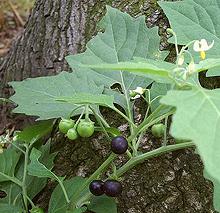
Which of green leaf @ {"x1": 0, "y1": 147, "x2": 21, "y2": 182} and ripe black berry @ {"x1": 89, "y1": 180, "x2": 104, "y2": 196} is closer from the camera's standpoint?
ripe black berry @ {"x1": 89, "y1": 180, "x2": 104, "y2": 196}

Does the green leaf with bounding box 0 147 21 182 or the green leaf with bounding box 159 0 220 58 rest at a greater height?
the green leaf with bounding box 159 0 220 58

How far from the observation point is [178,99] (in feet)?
3.14

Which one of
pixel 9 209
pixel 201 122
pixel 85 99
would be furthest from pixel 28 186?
pixel 201 122

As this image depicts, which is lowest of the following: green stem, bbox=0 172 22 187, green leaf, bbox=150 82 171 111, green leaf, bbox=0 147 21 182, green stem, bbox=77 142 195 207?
green stem, bbox=0 172 22 187

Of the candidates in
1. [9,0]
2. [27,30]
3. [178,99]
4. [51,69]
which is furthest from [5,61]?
[9,0]

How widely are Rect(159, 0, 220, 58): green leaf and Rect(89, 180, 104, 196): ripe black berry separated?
1.77 feet

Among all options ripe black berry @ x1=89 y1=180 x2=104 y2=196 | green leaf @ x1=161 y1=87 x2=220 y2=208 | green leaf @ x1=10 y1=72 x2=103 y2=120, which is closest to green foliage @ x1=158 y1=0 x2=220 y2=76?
green leaf @ x1=10 y1=72 x2=103 y2=120

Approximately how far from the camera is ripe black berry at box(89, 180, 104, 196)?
1.42m

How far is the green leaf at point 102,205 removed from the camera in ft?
4.98

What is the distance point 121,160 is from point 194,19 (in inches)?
21.1

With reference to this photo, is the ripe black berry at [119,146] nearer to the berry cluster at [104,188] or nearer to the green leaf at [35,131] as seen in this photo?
Answer: the berry cluster at [104,188]

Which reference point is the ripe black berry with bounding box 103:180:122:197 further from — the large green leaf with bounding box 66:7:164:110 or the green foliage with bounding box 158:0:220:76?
the green foliage with bounding box 158:0:220:76

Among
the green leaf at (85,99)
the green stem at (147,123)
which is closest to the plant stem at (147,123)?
the green stem at (147,123)

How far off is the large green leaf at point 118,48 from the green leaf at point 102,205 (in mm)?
356
